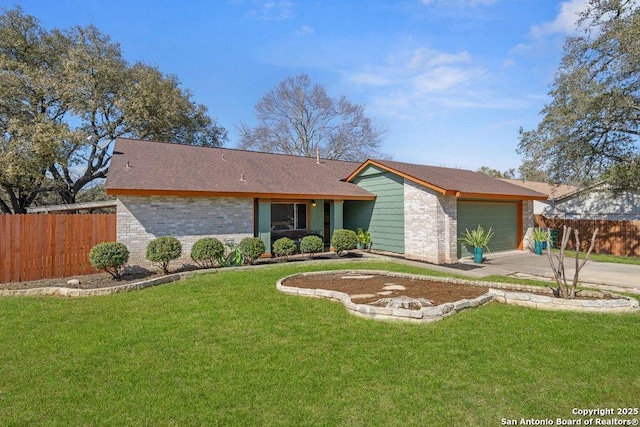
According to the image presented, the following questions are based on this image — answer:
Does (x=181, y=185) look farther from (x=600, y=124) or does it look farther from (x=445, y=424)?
(x=600, y=124)

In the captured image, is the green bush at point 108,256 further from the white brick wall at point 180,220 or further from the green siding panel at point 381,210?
the green siding panel at point 381,210

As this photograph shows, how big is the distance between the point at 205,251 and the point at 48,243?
13.1 feet

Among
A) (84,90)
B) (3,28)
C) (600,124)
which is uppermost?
(3,28)

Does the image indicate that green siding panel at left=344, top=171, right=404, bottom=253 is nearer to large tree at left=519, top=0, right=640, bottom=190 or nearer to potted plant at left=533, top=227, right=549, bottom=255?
potted plant at left=533, top=227, right=549, bottom=255

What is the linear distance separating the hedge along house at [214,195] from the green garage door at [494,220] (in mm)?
3715

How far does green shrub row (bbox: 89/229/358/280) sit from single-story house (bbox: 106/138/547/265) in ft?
2.95

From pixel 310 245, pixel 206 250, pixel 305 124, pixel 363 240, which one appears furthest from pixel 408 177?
pixel 305 124

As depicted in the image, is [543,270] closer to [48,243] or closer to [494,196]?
[494,196]

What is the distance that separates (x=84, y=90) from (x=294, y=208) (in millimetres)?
15188

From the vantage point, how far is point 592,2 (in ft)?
42.9

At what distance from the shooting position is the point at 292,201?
13.6m

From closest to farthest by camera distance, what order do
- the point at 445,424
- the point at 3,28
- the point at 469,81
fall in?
the point at 445,424
the point at 469,81
the point at 3,28

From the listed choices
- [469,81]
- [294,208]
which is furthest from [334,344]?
[469,81]

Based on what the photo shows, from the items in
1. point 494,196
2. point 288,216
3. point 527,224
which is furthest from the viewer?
point 527,224
